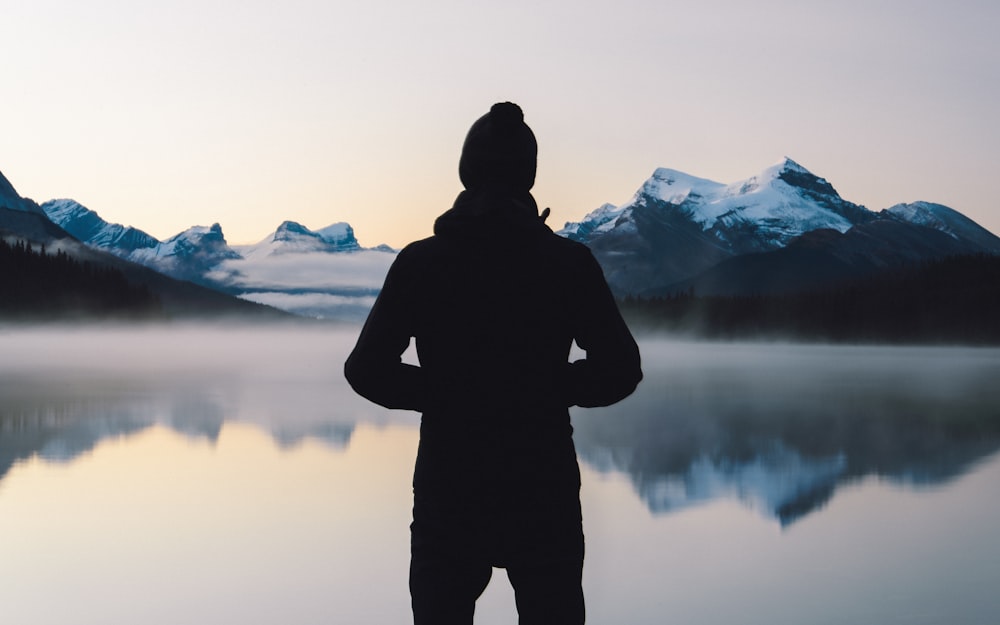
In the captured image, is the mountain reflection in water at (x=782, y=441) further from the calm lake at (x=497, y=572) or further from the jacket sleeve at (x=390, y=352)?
the jacket sleeve at (x=390, y=352)

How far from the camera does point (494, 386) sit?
329cm

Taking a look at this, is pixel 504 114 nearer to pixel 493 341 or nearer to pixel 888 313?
pixel 493 341

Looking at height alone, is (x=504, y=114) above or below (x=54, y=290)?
below

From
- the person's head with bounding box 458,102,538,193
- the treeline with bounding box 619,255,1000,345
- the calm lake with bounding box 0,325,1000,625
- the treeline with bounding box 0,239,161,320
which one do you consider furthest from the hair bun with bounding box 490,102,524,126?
the treeline with bounding box 0,239,161,320

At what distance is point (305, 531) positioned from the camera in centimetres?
1098

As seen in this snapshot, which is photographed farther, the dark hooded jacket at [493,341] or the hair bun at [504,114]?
the hair bun at [504,114]

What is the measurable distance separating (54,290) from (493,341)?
203 metres

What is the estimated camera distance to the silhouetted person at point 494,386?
329cm

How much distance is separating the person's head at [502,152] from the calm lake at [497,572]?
191 inches

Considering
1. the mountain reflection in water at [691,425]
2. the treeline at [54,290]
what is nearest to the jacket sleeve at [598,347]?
the mountain reflection in water at [691,425]

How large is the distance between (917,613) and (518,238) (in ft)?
20.0

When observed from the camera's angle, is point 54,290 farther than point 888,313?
Yes

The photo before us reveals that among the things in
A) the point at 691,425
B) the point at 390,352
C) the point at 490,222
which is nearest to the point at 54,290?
the point at 691,425

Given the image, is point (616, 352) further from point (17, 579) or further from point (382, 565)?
point (17, 579)
